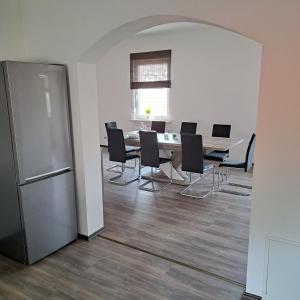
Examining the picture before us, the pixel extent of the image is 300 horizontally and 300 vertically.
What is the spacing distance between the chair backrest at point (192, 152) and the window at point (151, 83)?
2.72 meters

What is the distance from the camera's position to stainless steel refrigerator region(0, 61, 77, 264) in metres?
2.40

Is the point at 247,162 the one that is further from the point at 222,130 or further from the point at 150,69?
the point at 150,69

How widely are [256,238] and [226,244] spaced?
3.27ft

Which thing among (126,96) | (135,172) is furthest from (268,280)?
(126,96)

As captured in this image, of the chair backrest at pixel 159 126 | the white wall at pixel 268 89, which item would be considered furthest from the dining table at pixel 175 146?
the white wall at pixel 268 89

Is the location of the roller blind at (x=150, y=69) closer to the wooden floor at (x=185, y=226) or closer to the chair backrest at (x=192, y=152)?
the chair backrest at (x=192, y=152)

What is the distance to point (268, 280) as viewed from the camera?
6.77ft

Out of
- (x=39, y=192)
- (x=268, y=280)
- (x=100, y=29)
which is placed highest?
(x=100, y=29)

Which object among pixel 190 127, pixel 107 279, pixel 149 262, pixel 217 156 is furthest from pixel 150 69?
pixel 107 279

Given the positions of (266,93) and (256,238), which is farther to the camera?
(256,238)

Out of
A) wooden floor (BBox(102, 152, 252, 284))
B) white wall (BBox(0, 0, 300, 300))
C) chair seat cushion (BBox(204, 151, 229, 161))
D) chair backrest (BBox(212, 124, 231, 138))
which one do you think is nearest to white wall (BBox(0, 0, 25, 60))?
white wall (BBox(0, 0, 300, 300))

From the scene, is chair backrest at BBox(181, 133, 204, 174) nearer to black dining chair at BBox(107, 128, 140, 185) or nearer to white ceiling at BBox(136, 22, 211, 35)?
black dining chair at BBox(107, 128, 140, 185)

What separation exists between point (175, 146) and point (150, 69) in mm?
2962

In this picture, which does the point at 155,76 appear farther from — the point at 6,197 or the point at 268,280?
the point at 268,280
